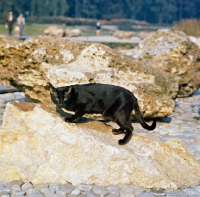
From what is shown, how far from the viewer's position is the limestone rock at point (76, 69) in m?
7.34

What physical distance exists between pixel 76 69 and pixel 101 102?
83.1 inches

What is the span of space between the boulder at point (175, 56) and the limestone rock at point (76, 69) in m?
1.86

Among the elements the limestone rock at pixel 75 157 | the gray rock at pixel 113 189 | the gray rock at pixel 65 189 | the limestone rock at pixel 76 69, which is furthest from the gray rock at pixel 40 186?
the limestone rock at pixel 76 69

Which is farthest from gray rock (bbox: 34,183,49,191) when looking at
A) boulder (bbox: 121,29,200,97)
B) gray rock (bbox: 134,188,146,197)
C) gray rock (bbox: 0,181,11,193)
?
boulder (bbox: 121,29,200,97)

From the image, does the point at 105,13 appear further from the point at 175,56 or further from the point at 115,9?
the point at 175,56

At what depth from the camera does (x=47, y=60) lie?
753cm

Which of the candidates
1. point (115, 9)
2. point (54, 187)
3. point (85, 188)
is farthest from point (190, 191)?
point (115, 9)

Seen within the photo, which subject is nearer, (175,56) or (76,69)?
(76,69)

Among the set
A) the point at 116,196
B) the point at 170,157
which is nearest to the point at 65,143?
the point at 116,196

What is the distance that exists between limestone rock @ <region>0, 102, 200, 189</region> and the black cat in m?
0.20

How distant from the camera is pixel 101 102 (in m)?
5.35

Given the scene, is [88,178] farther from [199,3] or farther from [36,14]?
[199,3]

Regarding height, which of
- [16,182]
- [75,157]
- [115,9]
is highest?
[75,157]

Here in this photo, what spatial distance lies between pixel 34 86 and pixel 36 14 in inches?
1747
